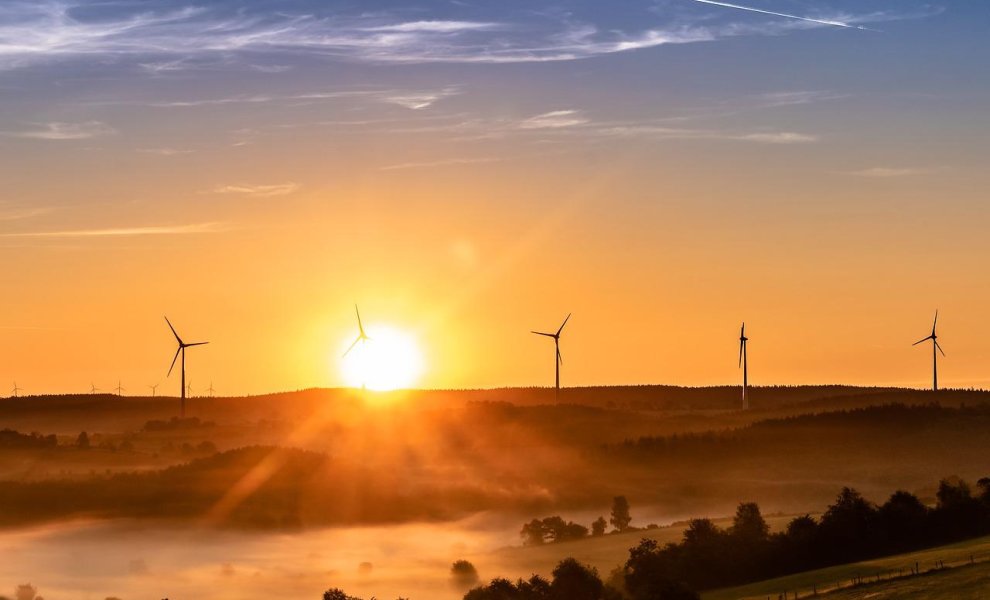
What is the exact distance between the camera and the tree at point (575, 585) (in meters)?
140

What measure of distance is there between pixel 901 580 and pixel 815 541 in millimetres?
34398

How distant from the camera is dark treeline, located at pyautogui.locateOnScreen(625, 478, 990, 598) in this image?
5797 inches

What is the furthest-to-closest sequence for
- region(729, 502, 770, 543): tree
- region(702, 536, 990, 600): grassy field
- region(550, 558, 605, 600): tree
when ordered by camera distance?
region(729, 502, 770, 543): tree → region(550, 558, 605, 600): tree → region(702, 536, 990, 600): grassy field

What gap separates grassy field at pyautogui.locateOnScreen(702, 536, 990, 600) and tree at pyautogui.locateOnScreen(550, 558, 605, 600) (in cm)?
1035

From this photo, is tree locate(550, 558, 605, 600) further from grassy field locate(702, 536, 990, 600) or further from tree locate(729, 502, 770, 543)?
tree locate(729, 502, 770, 543)

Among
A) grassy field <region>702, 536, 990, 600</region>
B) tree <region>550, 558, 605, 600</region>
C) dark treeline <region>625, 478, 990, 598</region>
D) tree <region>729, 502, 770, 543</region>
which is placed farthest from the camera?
tree <region>729, 502, 770, 543</region>

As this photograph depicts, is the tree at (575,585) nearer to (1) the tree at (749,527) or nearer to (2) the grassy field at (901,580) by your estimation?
(2) the grassy field at (901,580)

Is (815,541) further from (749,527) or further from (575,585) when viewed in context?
(575,585)

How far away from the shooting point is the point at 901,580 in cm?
11756

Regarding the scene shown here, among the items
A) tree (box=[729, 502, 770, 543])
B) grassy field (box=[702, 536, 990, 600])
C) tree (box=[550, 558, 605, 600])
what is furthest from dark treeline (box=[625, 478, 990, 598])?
grassy field (box=[702, 536, 990, 600])

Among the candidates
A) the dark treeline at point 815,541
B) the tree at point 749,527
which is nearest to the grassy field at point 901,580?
the dark treeline at point 815,541

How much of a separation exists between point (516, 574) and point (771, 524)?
35.3m

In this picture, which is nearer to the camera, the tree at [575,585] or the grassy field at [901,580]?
the grassy field at [901,580]

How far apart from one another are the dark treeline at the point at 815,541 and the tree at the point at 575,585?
15.4ft
